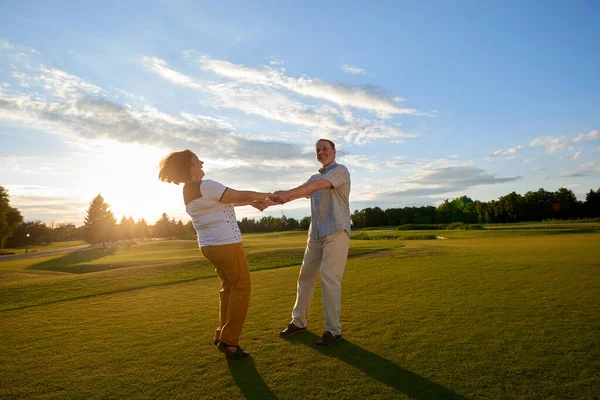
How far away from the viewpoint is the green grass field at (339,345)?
3320mm

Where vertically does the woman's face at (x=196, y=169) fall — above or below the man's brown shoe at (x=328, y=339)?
above

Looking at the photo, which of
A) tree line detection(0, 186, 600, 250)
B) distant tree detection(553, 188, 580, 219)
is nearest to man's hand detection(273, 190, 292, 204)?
tree line detection(0, 186, 600, 250)

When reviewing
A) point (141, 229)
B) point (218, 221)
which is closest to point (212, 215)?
point (218, 221)

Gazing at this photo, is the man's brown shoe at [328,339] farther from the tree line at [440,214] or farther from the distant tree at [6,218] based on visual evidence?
the tree line at [440,214]

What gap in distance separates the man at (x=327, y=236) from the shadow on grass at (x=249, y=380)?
96 centimetres

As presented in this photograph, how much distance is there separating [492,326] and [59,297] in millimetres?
9482

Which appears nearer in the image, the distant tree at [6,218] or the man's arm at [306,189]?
the man's arm at [306,189]

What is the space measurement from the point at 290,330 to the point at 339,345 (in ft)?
2.49

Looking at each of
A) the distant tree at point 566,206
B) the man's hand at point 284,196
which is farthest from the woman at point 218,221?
the distant tree at point 566,206

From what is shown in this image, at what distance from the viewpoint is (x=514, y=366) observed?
11.9 feet

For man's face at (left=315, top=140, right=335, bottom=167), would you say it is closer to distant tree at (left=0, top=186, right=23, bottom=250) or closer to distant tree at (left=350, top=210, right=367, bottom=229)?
distant tree at (left=0, top=186, right=23, bottom=250)

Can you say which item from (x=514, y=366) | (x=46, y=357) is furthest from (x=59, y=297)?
(x=514, y=366)

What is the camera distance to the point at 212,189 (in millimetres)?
A: 4223

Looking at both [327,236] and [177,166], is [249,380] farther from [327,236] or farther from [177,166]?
[177,166]
